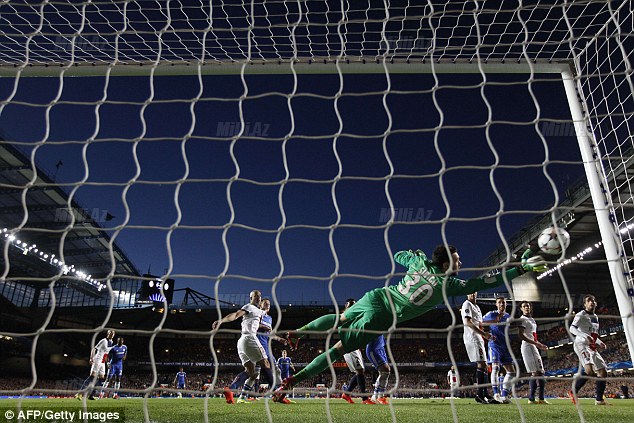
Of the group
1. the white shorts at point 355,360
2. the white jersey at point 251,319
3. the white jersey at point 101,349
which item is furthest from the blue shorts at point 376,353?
the white jersey at point 101,349

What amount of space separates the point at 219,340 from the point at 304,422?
31.8 m

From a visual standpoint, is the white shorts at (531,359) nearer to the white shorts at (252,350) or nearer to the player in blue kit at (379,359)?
the player in blue kit at (379,359)

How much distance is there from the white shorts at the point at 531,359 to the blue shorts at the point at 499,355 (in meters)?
0.26

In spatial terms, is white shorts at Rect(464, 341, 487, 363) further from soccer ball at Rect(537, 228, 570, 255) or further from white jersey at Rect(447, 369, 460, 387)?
soccer ball at Rect(537, 228, 570, 255)

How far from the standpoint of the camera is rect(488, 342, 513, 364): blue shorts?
774 centimetres

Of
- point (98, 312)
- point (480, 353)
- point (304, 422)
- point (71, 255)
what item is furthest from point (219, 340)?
point (304, 422)

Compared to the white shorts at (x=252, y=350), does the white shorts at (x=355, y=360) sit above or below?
below

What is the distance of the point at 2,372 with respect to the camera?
28.9 meters

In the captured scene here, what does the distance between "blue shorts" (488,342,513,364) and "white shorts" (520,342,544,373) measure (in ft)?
0.86

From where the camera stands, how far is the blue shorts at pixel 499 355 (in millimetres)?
7742

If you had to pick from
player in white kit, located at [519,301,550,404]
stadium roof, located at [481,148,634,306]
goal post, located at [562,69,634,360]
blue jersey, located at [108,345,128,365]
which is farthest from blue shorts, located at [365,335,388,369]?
blue jersey, located at [108,345,128,365]

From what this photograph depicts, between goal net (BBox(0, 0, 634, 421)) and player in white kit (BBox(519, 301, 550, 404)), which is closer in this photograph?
goal net (BBox(0, 0, 634, 421))

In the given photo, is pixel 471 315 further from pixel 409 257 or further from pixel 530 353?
pixel 409 257

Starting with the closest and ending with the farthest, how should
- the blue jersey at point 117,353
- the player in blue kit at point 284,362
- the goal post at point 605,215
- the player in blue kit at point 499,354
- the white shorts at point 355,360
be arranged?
the goal post at point 605,215 < the player in blue kit at point 499,354 < the white shorts at point 355,360 < the player in blue kit at point 284,362 < the blue jersey at point 117,353
